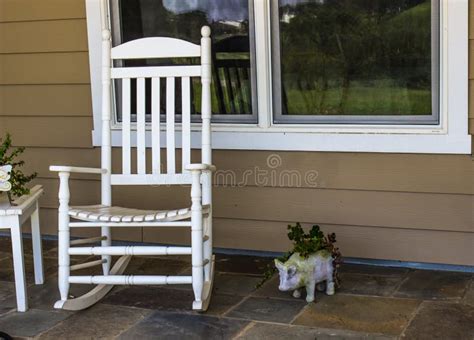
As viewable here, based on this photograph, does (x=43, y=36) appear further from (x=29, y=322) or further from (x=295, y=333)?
(x=295, y=333)

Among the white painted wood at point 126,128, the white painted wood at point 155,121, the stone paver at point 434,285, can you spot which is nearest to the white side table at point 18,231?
the white painted wood at point 126,128

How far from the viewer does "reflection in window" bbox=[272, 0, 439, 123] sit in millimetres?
3053

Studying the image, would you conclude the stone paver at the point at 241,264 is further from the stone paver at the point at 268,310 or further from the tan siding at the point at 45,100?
the tan siding at the point at 45,100

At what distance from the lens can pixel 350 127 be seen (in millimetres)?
3197

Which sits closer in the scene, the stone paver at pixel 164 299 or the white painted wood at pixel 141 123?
the stone paver at pixel 164 299

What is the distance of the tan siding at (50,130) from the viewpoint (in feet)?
12.2

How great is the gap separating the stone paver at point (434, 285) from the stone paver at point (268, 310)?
475mm

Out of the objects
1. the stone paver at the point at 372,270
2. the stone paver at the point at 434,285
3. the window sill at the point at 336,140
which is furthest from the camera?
the stone paver at the point at 372,270

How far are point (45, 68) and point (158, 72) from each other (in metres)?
0.93

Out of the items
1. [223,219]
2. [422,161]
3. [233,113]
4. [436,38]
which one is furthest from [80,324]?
[436,38]

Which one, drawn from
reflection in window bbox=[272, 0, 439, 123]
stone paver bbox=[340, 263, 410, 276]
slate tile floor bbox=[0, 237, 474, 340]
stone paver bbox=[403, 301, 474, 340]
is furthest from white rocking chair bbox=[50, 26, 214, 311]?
stone paver bbox=[403, 301, 474, 340]

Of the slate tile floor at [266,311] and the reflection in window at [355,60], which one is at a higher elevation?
the reflection in window at [355,60]

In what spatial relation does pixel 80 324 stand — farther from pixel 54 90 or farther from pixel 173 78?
pixel 54 90

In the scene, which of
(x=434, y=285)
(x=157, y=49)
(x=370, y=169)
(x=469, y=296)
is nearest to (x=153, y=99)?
(x=157, y=49)
